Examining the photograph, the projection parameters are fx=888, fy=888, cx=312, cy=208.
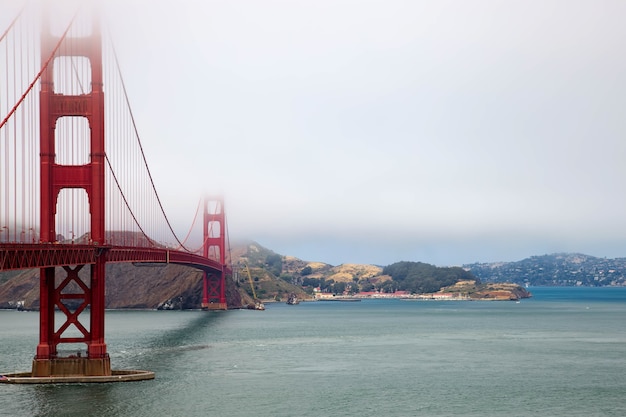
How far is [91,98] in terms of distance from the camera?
156 feet

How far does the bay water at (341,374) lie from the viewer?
4128cm

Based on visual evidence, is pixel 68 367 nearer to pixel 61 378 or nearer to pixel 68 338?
pixel 61 378

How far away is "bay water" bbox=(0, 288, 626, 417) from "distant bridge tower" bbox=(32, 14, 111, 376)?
197cm

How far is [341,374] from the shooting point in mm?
53219

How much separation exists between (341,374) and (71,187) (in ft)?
63.1

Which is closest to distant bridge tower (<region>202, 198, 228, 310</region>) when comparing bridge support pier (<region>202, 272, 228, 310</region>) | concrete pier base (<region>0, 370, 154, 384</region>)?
bridge support pier (<region>202, 272, 228, 310</region>)

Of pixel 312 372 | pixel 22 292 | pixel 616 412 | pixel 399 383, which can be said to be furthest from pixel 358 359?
pixel 22 292

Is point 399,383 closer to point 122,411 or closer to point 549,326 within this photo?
point 122,411

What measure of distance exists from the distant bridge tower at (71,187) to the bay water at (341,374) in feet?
6.48

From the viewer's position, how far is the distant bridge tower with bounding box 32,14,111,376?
46.3 metres

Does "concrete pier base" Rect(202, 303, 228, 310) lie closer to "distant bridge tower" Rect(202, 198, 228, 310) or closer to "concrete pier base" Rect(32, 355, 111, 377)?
"distant bridge tower" Rect(202, 198, 228, 310)

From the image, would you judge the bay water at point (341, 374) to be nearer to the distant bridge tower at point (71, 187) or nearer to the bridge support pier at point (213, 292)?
the distant bridge tower at point (71, 187)

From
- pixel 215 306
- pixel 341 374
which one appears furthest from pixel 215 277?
pixel 341 374

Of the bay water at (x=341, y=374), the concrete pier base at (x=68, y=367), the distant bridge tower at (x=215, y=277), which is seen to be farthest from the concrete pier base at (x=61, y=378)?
the distant bridge tower at (x=215, y=277)
